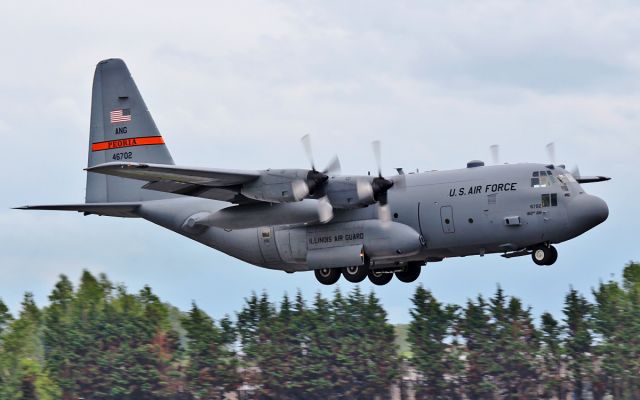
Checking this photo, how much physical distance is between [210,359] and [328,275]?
39002 mm

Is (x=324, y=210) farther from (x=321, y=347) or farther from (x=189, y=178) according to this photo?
(x=321, y=347)

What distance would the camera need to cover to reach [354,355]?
228 feet

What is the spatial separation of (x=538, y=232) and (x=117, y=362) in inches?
1824

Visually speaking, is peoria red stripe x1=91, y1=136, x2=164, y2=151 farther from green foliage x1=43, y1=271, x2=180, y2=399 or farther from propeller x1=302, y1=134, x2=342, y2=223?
green foliage x1=43, y1=271, x2=180, y2=399

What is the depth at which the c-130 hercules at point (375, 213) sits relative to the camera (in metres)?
32.4

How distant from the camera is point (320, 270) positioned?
3559 centimetres

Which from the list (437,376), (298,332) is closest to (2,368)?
(298,332)

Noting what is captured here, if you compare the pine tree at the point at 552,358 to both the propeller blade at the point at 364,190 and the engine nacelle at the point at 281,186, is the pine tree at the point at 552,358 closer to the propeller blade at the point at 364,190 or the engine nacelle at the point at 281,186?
the propeller blade at the point at 364,190

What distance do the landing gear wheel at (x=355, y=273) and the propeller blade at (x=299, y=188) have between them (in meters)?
3.88

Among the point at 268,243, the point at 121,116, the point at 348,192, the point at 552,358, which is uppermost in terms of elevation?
the point at 121,116

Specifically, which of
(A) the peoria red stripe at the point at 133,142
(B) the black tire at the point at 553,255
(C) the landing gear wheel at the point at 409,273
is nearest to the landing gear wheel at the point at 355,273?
(C) the landing gear wheel at the point at 409,273

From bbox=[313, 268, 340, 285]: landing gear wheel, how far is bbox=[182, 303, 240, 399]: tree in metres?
37.2

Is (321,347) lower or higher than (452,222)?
lower

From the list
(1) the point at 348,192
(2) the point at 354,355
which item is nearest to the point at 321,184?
(1) the point at 348,192
